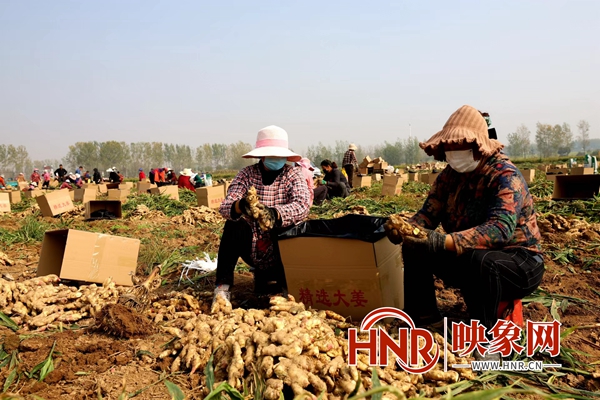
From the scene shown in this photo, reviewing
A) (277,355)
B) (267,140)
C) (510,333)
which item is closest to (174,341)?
(277,355)

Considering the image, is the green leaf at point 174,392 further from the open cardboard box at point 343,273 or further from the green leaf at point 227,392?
the open cardboard box at point 343,273

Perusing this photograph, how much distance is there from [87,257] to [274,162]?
1.67m

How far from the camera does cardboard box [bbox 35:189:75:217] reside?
8750mm

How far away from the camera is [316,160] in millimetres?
85000

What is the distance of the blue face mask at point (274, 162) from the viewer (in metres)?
3.14

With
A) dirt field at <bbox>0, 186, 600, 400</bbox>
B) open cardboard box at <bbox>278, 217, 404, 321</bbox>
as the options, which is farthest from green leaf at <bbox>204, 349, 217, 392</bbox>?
open cardboard box at <bbox>278, 217, 404, 321</bbox>

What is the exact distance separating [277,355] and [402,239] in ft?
2.81

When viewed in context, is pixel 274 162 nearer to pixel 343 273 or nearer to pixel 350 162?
pixel 343 273

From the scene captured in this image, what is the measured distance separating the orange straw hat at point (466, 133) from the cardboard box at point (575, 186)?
5.10 meters

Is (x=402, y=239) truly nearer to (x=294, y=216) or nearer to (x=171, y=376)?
(x=294, y=216)

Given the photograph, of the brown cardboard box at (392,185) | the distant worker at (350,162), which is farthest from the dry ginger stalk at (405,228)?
the distant worker at (350,162)

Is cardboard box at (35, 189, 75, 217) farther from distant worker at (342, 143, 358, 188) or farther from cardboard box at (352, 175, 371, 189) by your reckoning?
distant worker at (342, 143, 358, 188)

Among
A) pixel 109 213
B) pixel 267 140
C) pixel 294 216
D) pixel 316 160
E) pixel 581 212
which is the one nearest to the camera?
pixel 294 216

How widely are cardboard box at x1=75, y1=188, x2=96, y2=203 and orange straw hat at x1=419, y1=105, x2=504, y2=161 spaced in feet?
32.2
